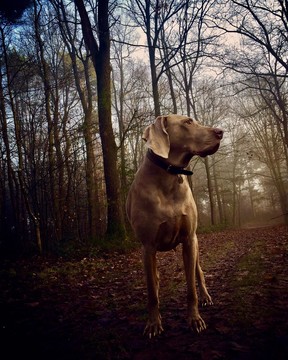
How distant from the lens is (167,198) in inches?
112

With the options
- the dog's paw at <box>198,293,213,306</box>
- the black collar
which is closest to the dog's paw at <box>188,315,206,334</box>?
the dog's paw at <box>198,293,213,306</box>

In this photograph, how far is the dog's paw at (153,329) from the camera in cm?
253

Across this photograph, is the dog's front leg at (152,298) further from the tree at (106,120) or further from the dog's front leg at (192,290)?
the tree at (106,120)

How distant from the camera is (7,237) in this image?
1004 centimetres

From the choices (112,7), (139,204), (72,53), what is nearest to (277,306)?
(139,204)

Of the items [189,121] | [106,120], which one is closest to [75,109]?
[106,120]

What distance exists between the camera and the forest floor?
2.20 metres

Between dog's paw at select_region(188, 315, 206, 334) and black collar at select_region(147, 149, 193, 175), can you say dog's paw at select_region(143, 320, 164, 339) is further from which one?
black collar at select_region(147, 149, 193, 175)

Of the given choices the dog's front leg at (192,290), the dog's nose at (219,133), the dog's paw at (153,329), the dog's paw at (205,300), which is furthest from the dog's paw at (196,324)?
the dog's nose at (219,133)

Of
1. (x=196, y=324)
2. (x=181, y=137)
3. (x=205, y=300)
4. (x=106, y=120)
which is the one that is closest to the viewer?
(x=196, y=324)

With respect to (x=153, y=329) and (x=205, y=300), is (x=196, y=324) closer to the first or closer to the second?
(x=153, y=329)

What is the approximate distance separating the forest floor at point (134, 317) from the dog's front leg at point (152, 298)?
95 millimetres

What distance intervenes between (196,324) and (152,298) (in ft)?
1.55

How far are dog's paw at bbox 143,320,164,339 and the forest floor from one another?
6 cm
